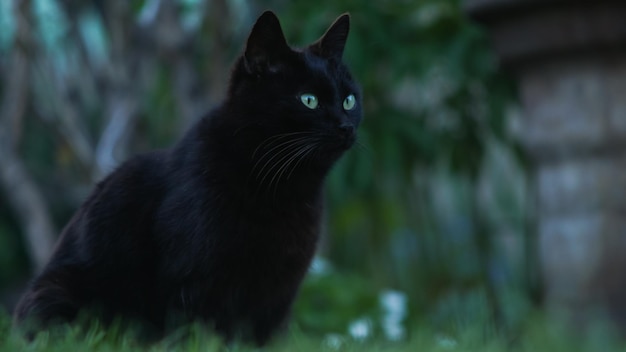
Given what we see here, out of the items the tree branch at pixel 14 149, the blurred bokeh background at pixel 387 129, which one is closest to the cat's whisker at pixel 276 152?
the blurred bokeh background at pixel 387 129

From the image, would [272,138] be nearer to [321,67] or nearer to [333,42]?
[321,67]

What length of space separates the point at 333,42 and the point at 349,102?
0.73ft

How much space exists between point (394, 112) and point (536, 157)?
0.88m

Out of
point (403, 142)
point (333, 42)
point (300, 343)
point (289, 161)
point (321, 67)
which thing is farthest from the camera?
point (403, 142)

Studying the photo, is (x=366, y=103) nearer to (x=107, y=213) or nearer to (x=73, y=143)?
(x=73, y=143)

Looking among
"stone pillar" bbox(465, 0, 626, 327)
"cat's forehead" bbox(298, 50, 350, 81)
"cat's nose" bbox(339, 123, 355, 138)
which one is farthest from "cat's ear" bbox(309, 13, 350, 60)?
"stone pillar" bbox(465, 0, 626, 327)

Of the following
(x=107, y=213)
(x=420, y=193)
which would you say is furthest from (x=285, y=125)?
(x=420, y=193)

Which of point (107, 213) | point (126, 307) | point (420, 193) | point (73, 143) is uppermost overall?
point (107, 213)

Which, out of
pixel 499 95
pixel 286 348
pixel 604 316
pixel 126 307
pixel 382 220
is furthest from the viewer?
pixel 382 220

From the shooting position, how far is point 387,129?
5.27 m

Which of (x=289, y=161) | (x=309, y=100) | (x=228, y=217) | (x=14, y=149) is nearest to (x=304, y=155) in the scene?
(x=289, y=161)

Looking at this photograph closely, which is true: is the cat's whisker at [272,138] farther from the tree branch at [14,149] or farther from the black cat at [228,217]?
the tree branch at [14,149]

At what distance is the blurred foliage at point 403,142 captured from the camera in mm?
5129

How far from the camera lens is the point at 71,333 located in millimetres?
2279
